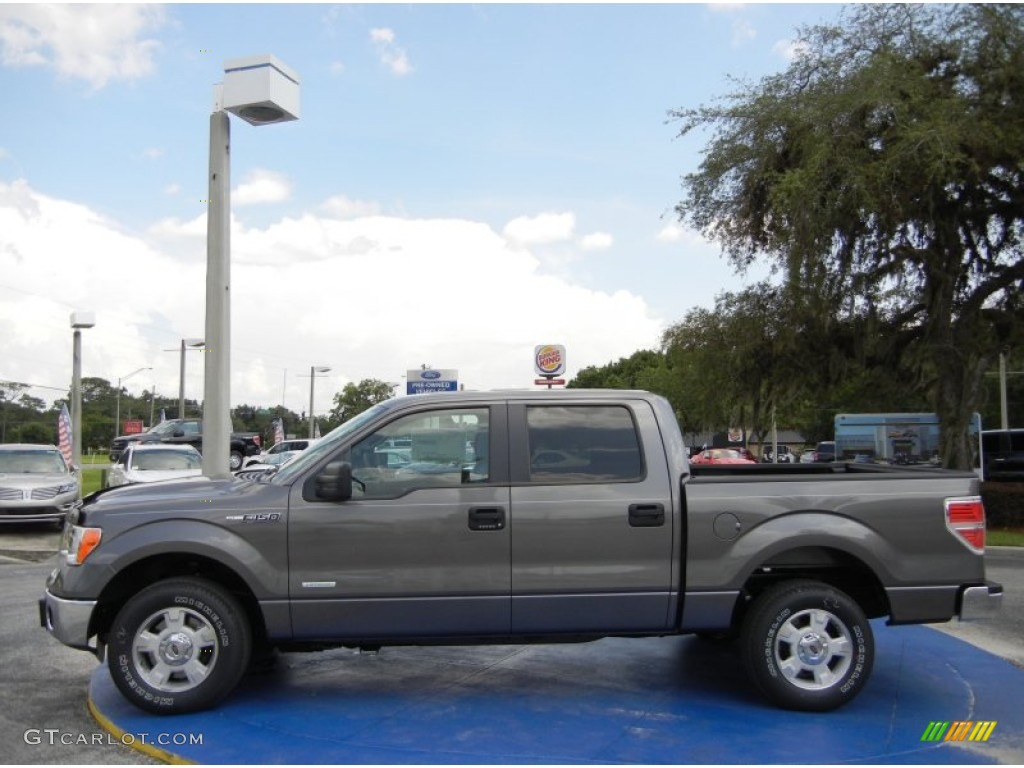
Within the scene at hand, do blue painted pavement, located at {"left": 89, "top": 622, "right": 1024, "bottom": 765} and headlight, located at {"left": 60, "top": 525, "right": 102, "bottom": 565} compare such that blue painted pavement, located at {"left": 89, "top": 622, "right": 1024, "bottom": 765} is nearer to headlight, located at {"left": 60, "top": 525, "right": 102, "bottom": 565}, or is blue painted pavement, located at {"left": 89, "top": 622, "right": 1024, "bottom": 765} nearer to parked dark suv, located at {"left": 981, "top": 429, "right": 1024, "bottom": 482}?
headlight, located at {"left": 60, "top": 525, "right": 102, "bottom": 565}

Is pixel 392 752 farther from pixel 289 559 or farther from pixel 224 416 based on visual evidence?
pixel 224 416

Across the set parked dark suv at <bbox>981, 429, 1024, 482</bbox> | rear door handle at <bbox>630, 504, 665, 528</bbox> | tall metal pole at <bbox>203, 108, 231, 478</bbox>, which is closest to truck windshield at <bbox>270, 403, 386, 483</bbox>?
rear door handle at <bbox>630, 504, 665, 528</bbox>

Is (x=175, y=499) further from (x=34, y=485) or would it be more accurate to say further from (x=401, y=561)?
(x=34, y=485)

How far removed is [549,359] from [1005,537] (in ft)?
29.5

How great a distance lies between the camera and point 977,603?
223 inches

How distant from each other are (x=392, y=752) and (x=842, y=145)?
15.0m

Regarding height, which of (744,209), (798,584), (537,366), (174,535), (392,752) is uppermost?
(744,209)

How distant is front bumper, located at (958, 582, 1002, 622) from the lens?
566 cm

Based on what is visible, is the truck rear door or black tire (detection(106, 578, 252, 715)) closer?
black tire (detection(106, 578, 252, 715))

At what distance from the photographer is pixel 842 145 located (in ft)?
55.3

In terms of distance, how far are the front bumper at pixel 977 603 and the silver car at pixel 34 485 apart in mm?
13887

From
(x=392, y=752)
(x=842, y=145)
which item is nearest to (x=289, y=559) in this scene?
(x=392, y=752)

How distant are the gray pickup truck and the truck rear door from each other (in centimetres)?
1

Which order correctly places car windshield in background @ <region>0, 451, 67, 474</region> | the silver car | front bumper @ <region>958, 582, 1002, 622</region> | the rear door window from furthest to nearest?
car windshield in background @ <region>0, 451, 67, 474</region> → the silver car → the rear door window → front bumper @ <region>958, 582, 1002, 622</region>
